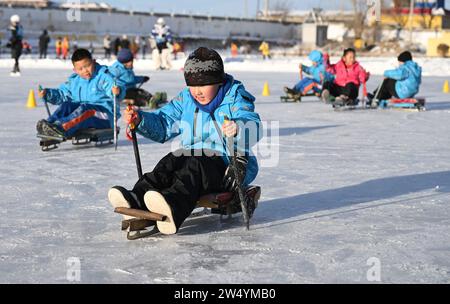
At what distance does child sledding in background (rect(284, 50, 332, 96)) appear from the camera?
15492 millimetres

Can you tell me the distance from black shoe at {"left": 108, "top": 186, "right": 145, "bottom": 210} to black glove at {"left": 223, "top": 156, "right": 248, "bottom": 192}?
60 cm

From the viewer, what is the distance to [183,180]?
4.79m

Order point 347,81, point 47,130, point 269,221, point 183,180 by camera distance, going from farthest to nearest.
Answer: point 347,81
point 47,130
point 269,221
point 183,180

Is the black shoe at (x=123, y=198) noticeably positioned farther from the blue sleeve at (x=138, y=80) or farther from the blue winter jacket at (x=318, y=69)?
the blue winter jacket at (x=318, y=69)

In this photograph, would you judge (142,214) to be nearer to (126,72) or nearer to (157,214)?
(157,214)

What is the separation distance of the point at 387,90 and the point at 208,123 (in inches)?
402

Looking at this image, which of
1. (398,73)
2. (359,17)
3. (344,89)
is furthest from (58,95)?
(359,17)

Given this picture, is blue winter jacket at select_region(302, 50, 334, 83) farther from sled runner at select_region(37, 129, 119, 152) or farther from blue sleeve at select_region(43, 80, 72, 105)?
blue sleeve at select_region(43, 80, 72, 105)

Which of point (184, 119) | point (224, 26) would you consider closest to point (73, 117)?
point (184, 119)

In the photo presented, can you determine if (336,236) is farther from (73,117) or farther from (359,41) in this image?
(359,41)

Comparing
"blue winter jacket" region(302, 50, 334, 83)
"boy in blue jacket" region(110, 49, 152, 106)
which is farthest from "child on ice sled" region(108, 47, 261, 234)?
"blue winter jacket" region(302, 50, 334, 83)

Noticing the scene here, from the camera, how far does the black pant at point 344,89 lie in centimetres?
1455
